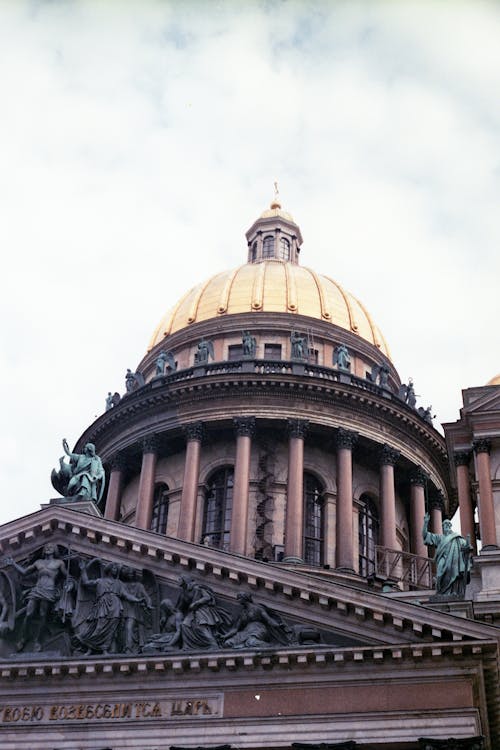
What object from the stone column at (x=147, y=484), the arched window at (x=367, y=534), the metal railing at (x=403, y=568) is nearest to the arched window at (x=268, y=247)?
the stone column at (x=147, y=484)

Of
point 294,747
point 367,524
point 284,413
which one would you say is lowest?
point 294,747

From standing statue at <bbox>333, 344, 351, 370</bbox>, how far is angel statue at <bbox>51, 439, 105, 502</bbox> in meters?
16.1

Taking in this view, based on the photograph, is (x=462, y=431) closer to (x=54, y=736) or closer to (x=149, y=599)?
(x=149, y=599)

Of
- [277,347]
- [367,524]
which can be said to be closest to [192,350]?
[277,347]

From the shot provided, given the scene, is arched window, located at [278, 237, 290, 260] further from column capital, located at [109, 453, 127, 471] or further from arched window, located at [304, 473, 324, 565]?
arched window, located at [304, 473, 324, 565]

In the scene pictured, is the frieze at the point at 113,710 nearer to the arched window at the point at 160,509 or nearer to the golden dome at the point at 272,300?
the arched window at the point at 160,509

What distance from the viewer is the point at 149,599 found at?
97.8ft

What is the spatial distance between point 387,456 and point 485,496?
47.2ft

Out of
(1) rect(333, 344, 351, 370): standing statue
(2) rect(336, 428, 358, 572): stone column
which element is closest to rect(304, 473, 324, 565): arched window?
(2) rect(336, 428, 358, 572): stone column

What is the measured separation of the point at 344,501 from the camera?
1786 inches

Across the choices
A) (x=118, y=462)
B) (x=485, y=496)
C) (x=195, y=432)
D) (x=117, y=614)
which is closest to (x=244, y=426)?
(x=195, y=432)

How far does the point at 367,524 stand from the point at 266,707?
819 inches

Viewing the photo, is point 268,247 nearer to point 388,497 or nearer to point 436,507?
point 436,507

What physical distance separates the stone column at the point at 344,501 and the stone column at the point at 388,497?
1.61 meters
